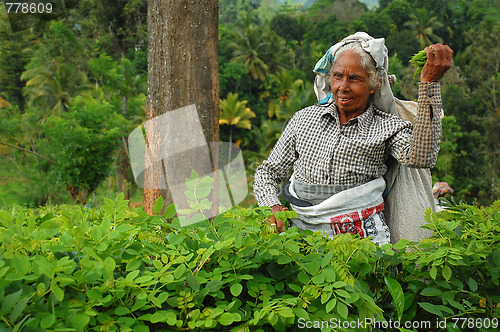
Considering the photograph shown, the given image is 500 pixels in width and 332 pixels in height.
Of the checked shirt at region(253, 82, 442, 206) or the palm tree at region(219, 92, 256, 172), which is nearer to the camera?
the checked shirt at region(253, 82, 442, 206)

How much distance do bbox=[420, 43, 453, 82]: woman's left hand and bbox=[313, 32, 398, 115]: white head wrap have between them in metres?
0.29

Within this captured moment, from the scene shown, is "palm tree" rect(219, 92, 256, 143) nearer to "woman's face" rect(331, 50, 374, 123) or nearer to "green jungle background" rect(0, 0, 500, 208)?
"green jungle background" rect(0, 0, 500, 208)

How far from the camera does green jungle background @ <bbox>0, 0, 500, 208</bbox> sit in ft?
43.8

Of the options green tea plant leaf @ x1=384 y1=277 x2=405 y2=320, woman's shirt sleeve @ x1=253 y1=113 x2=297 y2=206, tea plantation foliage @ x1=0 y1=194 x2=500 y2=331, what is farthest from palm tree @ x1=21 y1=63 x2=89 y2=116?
green tea plant leaf @ x1=384 y1=277 x2=405 y2=320

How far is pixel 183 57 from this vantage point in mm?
3355

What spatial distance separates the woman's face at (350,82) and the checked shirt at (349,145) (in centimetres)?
7

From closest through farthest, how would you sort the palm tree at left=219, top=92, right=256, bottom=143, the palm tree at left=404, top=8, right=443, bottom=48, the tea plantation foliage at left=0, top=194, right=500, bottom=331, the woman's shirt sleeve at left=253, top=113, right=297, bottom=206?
the tea plantation foliage at left=0, top=194, right=500, bottom=331 < the woman's shirt sleeve at left=253, top=113, right=297, bottom=206 < the palm tree at left=219, top=92, right=256, bottom=143 < the palm tree at left=404, top=8, right=443, bottom=48

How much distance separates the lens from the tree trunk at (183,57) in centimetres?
329

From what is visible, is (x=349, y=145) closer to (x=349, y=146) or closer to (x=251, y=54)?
(x=349, y=146)

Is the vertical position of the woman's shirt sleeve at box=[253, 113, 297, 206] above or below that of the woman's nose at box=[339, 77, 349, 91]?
below

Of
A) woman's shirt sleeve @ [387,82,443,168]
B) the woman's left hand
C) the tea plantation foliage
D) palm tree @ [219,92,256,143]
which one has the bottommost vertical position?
palm tree @ [219,92,256,143]

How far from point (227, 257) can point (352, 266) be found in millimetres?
391

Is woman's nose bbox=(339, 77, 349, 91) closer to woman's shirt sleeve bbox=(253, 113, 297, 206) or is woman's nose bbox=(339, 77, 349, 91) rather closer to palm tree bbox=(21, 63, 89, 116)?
woman's shirt sleeve bbox=(253, 113, 297, 206)

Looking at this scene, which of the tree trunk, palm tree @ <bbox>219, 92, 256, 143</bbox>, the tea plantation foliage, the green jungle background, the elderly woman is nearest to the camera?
the tea plantation foliage
